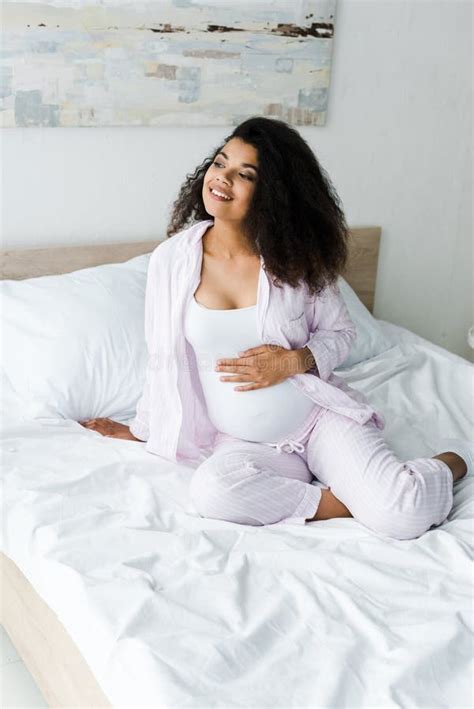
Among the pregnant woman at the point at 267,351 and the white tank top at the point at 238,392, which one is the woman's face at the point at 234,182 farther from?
the white tank top at the point at 238,392

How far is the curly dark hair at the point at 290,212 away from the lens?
1.88 meters

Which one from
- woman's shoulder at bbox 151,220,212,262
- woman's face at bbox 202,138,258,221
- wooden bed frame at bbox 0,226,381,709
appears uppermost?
woman's face at bbox 202,138,258,221

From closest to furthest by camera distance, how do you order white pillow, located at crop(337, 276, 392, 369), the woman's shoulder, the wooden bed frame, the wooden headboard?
1. the wooden bed frame
2. the woman's shoulder
3. the wooden headboard
4. white pillow, located at crop(337, 276, 392, 369)

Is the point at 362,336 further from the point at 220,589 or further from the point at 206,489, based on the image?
the point at 220,589

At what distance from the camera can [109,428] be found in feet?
6.97

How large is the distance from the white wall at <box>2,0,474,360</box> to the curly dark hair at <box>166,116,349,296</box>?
701 millimetres

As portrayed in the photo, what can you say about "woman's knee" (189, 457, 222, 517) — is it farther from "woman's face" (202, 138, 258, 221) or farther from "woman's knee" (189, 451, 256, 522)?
"woman's face" (202, 138, 258, 221)

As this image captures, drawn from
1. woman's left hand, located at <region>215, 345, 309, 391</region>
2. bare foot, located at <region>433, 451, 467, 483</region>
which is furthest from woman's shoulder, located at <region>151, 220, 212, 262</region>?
bare foot, located at <region>433, 451, 467, 483</region>

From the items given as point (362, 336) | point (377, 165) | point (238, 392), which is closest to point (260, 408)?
point (238, 392)

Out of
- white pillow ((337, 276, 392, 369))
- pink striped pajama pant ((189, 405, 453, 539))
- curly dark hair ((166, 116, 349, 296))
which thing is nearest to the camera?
pink striped pajama pant ((189, 405, 453, 539))

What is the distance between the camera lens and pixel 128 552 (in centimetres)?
160

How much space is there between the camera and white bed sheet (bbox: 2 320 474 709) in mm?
1291

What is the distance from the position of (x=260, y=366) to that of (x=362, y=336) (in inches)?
32.9

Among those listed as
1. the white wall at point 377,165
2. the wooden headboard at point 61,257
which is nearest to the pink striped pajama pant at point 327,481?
the wooden headboard at point 61,257
